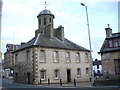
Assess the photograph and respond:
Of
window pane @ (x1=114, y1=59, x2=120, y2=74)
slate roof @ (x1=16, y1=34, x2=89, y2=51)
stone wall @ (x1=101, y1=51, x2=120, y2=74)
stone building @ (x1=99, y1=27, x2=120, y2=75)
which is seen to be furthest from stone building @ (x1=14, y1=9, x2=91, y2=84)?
window pane @ (x1=114, y1=59, x2=120, y2=74)

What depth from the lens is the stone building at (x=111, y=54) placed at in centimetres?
2302

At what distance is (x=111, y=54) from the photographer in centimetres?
2356

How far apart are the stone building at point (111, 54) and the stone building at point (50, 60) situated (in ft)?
34.7

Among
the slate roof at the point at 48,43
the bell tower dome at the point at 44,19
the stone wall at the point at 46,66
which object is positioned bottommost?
the stone wall at the point at 46,66

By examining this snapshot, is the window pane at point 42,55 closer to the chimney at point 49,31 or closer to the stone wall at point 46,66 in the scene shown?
the stone wall at point 46,66

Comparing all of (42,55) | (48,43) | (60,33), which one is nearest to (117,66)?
(42,55)

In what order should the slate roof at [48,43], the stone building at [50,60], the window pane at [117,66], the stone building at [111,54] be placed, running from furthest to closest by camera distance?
the slate roof at [48,43] → the stone building at [50,60] → the stone building at [111,54] → the window pane at [117,66]

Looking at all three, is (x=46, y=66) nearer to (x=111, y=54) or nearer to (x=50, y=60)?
(x=50, y=60)

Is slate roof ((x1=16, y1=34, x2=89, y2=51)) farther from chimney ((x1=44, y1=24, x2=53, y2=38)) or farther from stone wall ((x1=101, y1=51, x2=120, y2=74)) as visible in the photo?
stone wall ((x1=101, y1=51, x2=120, y2=74))

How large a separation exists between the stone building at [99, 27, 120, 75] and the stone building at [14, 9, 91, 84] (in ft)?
34.7

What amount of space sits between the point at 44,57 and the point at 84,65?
420 inches

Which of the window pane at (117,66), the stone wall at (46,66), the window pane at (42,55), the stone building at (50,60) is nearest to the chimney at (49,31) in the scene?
the stone building at (50,60)

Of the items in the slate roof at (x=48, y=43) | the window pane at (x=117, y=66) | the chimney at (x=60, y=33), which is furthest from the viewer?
the chimney at (x=60, y=33)

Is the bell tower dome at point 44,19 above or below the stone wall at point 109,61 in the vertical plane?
above
